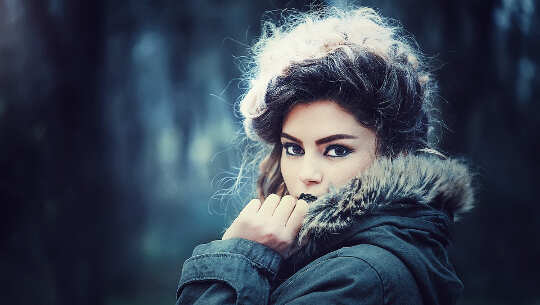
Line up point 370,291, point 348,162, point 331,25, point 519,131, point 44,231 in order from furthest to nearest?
point 519,131 < point 44,231 < point 331,25 < point 348,162 < point 370,291

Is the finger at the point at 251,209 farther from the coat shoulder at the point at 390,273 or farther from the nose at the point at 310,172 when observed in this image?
the coat shoulder at the point at 390,273

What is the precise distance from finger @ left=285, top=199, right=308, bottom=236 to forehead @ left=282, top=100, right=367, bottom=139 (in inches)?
8.1

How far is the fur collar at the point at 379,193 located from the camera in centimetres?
104

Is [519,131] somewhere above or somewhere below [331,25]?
below

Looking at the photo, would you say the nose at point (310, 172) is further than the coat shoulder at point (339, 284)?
Yes

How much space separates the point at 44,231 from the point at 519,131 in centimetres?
262

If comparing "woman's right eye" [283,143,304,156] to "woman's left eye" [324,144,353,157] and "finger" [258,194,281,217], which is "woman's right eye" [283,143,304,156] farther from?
"finger" [258,194,281,217]

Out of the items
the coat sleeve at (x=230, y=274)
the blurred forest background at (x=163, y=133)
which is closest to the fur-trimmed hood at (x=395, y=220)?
the coat sleeve at (x=230, y=274)


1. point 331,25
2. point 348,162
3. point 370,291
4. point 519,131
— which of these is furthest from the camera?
point 519,131

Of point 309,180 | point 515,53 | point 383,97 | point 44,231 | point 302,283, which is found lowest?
point 44,231

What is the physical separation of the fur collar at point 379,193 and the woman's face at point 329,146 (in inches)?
5.0

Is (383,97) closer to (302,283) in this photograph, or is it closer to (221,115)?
(302,283)

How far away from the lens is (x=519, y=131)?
262 centimetres

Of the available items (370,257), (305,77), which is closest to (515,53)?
(305,77)
